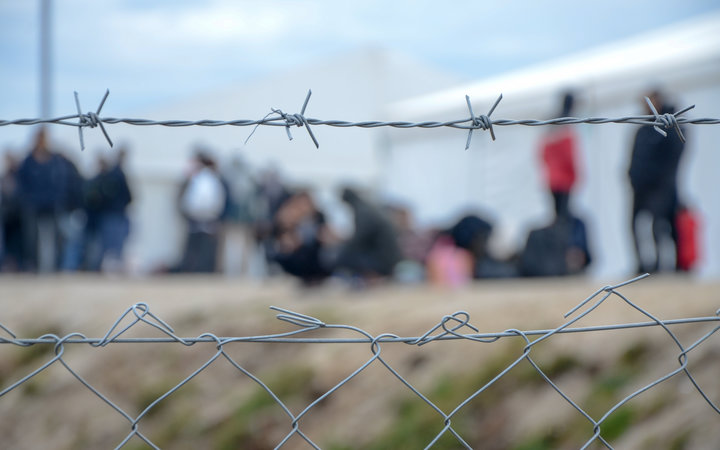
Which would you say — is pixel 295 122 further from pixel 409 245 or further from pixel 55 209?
pixel 55 209

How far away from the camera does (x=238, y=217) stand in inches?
346

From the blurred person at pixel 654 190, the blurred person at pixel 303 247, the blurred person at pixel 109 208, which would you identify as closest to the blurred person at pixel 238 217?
the blurred person at pixel 109 208

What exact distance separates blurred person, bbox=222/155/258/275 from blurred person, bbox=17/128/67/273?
1.77 meters

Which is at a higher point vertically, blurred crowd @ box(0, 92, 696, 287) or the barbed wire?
the barbed wire

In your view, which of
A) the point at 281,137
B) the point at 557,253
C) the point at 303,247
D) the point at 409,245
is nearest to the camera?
the point at 557,253

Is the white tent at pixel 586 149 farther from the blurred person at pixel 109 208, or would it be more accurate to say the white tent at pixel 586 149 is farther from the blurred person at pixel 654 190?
the blurred person at pixel 109 208

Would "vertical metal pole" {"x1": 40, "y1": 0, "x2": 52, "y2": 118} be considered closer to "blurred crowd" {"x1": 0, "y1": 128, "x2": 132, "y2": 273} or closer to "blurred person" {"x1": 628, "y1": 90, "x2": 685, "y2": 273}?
"blurred crowd" {"x1": 0, "y1": 128, "x2": 132, "y2": 273}

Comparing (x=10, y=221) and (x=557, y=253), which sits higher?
(x=557, y=253)

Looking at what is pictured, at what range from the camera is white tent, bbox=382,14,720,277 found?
23.5ft

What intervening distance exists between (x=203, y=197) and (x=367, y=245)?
84.5 inches

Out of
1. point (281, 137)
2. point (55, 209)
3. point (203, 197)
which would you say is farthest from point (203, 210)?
point (281, 137)

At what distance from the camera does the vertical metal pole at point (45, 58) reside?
9133mm

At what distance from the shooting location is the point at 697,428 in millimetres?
2957

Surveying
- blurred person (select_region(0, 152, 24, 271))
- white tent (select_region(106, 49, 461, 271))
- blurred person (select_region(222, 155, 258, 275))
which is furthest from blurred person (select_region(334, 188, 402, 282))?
white tent (select_region(106, 49, 461, 271))
